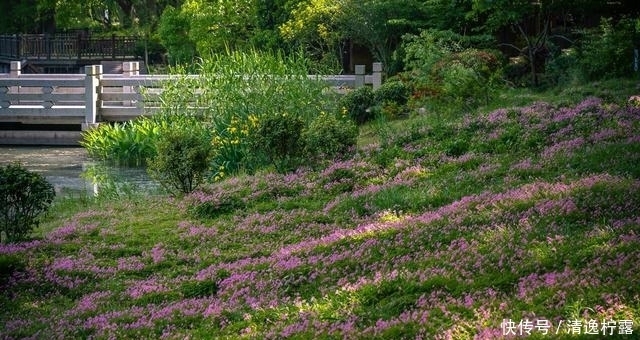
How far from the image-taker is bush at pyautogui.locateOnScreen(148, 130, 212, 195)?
13844 mm

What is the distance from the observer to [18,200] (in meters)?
11.1

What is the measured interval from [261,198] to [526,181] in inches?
148

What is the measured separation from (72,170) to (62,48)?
78.3 feet

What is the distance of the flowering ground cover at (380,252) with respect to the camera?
6359 mm

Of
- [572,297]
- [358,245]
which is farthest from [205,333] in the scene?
[572,297]

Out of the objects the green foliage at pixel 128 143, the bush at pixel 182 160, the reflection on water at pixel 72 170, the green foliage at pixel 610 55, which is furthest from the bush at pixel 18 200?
the green foliage at pixel 610 55

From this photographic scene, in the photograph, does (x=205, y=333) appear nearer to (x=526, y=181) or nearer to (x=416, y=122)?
(x=526, y=181)

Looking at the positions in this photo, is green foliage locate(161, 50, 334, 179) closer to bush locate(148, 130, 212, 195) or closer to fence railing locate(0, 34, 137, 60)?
bush locate(148, 130, 212, 195)

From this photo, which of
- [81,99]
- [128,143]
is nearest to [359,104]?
[128,143]

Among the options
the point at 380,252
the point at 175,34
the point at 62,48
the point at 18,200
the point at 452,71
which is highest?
the point at 175,34

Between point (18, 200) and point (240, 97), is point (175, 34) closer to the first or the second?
point (240, 97)

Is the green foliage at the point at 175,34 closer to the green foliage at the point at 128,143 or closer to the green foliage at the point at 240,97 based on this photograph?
the green foliage at the point at 128,143

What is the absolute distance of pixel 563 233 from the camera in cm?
764

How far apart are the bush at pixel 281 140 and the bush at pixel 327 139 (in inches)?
7.2
